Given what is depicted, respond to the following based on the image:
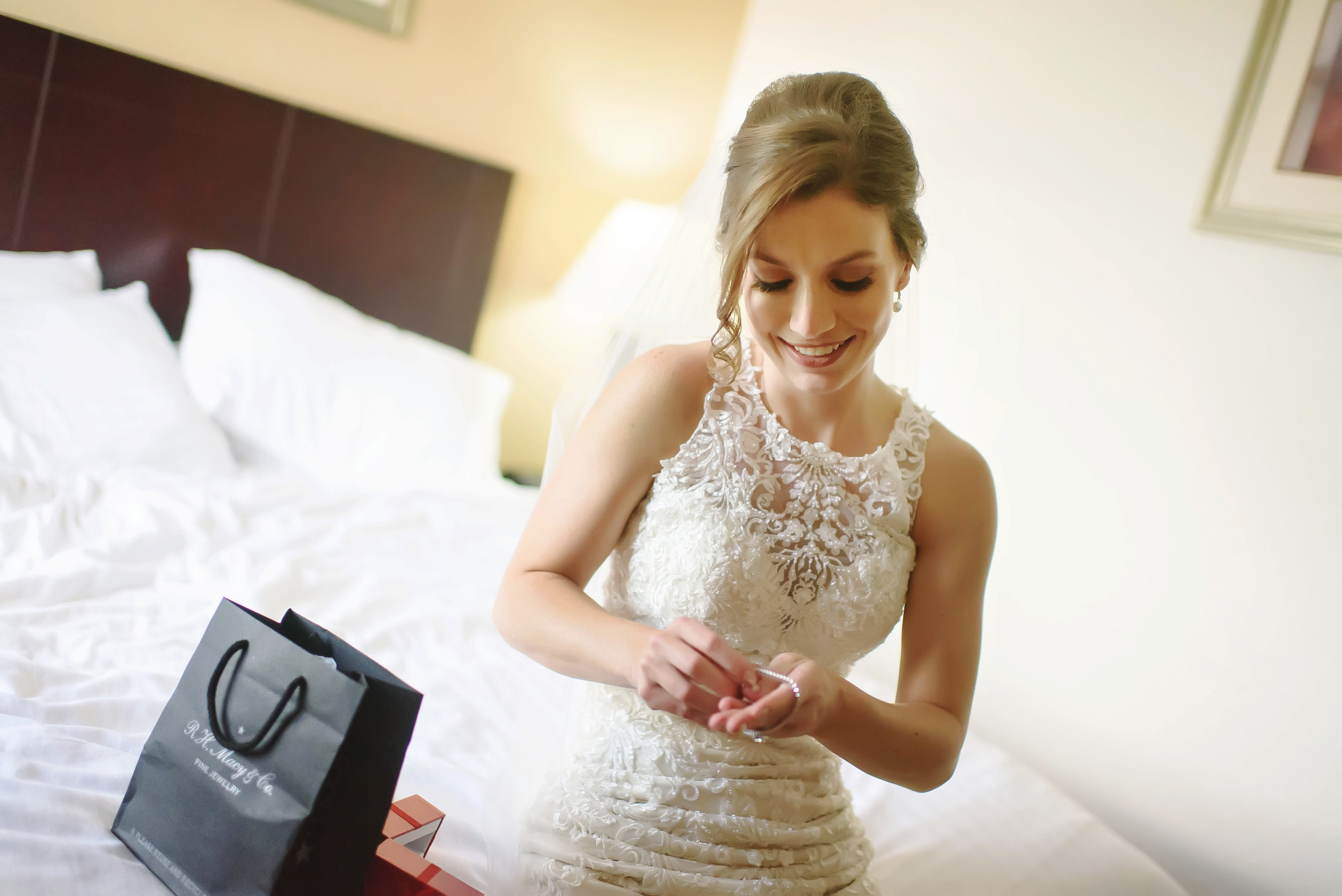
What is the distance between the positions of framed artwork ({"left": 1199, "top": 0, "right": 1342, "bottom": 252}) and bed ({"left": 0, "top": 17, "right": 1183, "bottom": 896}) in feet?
3.97

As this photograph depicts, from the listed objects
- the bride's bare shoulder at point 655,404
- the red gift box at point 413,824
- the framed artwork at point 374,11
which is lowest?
the red gift box at point 413,824

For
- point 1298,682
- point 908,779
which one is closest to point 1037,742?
point 1298,682

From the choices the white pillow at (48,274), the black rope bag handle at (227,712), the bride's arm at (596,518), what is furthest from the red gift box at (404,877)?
the white pillow at (48,274)

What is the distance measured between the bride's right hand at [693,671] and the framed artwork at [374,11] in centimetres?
234

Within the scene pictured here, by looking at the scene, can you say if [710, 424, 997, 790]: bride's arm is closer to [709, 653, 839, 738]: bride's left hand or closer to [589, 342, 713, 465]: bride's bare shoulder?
[709, 653, 839, 738]: bride's left hand

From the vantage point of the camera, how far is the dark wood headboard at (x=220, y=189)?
2215 millimetres

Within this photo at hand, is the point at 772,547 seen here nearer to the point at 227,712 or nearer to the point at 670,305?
the point at 670,305

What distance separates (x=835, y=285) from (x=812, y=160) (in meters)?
0.14

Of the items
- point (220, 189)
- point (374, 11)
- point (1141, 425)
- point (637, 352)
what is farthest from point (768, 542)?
point (374, 11)

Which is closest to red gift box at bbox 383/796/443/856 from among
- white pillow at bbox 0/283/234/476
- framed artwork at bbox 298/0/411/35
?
white pillow at bbox 0/283/234/476

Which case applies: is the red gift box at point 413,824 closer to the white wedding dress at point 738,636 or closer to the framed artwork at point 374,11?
the white wedding dress at point 738,636

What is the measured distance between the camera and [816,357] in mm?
1113

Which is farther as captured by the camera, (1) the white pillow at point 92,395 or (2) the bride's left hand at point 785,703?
(1) the white pillow at point 92,395

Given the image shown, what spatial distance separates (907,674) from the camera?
48.1 inches
